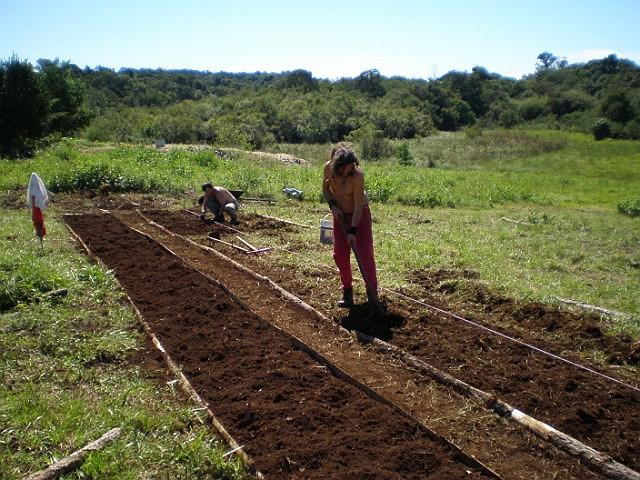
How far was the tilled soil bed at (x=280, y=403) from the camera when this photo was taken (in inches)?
137

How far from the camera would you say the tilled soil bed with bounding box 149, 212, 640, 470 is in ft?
13.2

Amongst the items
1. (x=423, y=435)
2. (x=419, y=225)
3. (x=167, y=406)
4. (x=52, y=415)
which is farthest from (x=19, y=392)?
(x=419, y=225)

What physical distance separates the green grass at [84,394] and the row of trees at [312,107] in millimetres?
17918

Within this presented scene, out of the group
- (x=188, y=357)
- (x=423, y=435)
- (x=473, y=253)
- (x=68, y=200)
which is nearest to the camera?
(x=423, y=435)

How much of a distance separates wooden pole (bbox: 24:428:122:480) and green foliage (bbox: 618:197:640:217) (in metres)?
14.6

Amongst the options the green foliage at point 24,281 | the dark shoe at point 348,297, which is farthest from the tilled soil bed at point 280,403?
the dark shoe at point 348,297

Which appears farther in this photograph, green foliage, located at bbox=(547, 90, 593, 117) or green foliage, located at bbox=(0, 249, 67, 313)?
green foliage, located at bbox=(547, 90, 593, 117)

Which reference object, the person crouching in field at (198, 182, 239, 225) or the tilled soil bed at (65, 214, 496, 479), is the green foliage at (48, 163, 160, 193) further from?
the tilled soil bed at (65, 214, 496, 479)

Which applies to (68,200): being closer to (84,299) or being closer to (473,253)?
(84,299)

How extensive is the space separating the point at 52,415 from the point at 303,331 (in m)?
2.43

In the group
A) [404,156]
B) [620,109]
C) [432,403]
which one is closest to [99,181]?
[432,403]

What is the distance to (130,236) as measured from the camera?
374 inches

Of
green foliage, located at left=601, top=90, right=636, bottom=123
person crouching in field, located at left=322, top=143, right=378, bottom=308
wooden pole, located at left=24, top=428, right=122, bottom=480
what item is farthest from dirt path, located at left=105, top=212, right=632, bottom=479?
green foliage, located at left=601, top=90, right=636, bottom=123

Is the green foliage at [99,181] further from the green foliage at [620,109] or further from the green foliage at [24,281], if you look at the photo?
the green foliage at [620,109]
